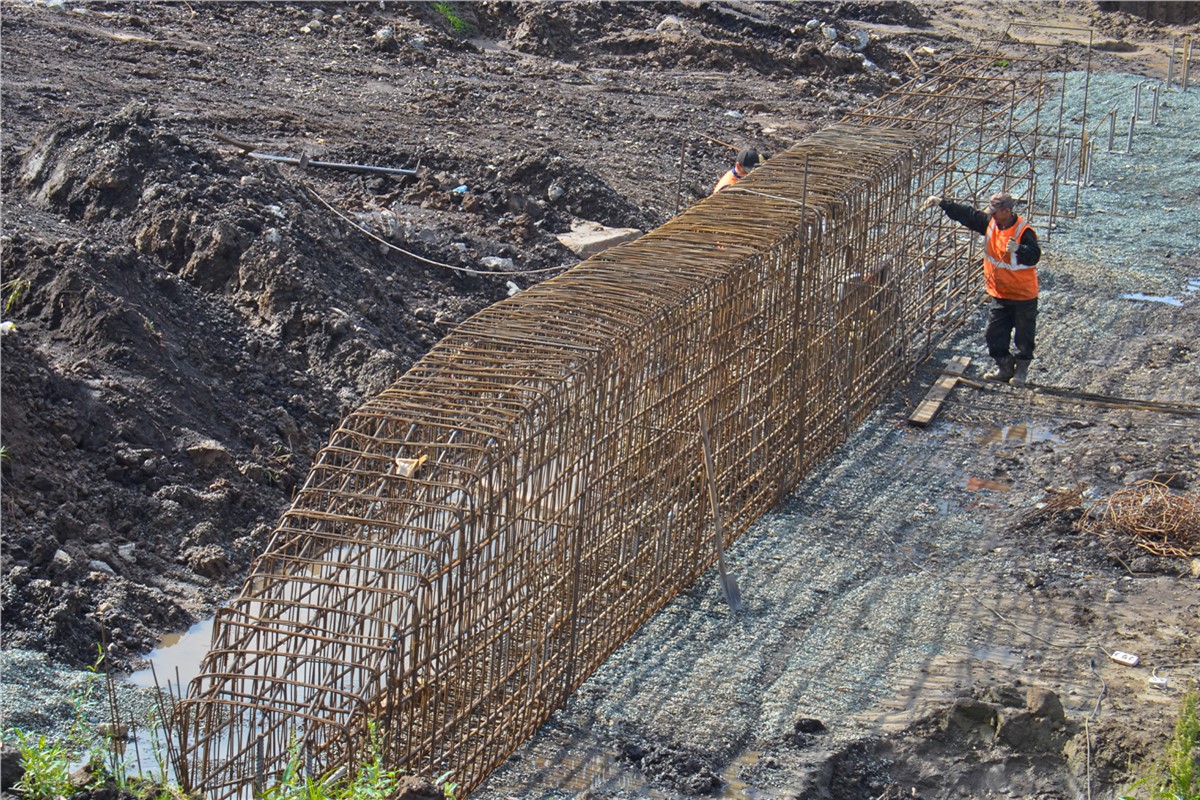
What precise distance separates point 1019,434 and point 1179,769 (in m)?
5.05

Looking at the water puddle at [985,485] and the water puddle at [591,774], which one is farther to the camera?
the water puddle at [985,485]

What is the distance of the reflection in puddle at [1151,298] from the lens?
45.4 feet

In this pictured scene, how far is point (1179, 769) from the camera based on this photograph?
6008 millimetres

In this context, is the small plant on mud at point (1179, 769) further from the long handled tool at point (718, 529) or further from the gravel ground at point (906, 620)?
the long handled tool at point (718, 529)

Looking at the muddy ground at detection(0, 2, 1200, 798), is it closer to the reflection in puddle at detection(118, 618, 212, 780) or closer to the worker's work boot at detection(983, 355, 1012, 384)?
the reflection in puddle at detection(118, 618, 212, 780)

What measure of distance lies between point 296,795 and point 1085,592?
17.2 feet

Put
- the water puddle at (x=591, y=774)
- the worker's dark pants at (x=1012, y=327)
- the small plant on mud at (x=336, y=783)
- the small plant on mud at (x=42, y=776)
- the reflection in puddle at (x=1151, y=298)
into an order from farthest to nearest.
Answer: the reflection in puddle at (x=1151, y=298) → the worker's dark pants at (x=1012, y=327) → the water puddle at (x=591, y=774) → the small plant on mud at (x=42, y=776) → the small plant on mud at (x=336, y=783)

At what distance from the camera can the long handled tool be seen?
7.68m

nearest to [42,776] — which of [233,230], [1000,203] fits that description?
[233,230]

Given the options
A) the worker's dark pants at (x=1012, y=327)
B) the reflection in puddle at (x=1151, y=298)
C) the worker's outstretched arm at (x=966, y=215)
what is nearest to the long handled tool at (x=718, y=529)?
the worker's outstretched arm at (x=966, y=215)

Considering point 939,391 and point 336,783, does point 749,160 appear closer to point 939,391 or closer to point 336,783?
point 939,391

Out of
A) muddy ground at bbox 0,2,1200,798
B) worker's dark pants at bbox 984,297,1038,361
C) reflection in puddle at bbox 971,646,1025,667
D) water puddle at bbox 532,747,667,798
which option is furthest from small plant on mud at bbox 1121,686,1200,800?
worker's dark pants at bbox 984,297,1038,361

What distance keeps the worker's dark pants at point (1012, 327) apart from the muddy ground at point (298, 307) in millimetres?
616

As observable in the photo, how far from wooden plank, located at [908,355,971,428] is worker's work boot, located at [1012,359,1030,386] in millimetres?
452
